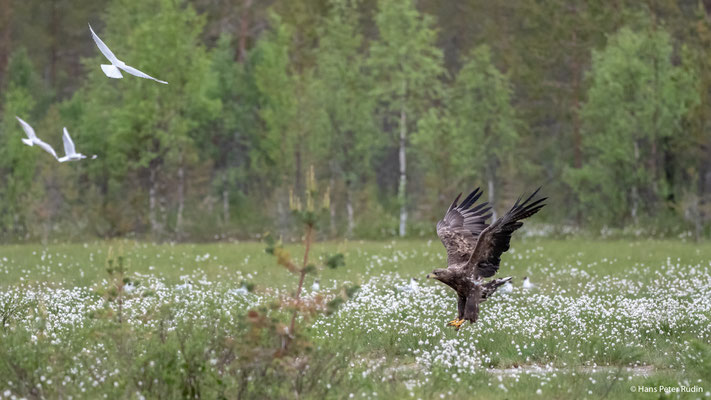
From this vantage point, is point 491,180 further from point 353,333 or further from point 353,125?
point 353,333

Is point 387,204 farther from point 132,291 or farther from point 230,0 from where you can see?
point 132,291

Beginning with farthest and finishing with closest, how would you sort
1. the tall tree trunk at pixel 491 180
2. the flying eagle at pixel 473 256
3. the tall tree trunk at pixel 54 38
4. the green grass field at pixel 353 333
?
the tall tree trunk at pixel 54 38, the tall tree trunk at pixel 491 180, the flying eagle at pixel 473 256, the green grass field at pixel 353 333

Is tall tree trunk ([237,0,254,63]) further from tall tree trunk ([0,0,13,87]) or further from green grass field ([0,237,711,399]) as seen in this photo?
green grass field ([0,237,711,399])

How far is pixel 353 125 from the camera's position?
39.6m

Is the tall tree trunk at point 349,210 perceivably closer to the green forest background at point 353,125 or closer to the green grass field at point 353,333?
the green forest background at point 353,125

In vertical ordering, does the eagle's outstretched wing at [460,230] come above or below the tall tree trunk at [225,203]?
above

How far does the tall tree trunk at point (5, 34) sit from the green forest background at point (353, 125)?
8360 millimetres

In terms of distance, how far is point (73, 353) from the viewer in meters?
9.64

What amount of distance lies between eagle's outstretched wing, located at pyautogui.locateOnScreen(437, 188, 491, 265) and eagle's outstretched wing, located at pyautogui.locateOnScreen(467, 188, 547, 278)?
41 centimetres

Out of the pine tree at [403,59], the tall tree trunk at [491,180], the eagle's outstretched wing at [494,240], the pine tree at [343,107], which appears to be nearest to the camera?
the eagle's outstretched wing at [494,240]

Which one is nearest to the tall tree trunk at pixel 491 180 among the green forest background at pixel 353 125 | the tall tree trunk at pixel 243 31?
the green forest background at pixel 353 125

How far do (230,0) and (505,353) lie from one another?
46486 millimetres

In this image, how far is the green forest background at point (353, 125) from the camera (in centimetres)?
3572

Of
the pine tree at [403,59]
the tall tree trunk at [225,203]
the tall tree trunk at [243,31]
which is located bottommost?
the tall tree trunk at [225,203]
